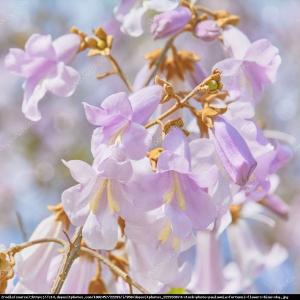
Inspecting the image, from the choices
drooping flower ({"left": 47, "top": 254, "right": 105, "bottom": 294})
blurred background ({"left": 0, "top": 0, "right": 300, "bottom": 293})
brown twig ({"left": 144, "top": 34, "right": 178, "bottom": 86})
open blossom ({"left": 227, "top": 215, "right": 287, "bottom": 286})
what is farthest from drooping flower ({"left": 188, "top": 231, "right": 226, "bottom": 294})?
blurred background ({"left": 0, "top": 0, "right": 300, "bottom": 293})

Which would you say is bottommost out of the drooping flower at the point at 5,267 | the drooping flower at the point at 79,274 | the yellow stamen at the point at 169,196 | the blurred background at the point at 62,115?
the blurred background at the point at 62,115

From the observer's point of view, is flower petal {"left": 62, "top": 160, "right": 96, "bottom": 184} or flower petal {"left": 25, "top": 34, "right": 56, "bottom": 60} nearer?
flower petal {"left": 62, "top": 160, "right": 96, "bottom": 184}

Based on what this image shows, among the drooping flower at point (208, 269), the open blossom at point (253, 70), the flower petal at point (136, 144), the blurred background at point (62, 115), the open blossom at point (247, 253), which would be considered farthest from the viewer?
the blurred background at point (62, 115)

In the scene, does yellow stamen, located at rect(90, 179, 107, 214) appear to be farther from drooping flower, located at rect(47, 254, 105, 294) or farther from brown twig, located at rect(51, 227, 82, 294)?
drooping flower, located at rect(47, 254, 105, 294)

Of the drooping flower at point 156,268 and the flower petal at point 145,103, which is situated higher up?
the flower petal at point 145,103

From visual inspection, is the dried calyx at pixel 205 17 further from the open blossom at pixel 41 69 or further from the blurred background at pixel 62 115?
the blurred background at pixel 62 115

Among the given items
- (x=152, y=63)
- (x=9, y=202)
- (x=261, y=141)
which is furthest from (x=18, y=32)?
(x=261, y=141)

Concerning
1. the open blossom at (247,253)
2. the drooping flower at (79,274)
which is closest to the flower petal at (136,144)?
the drooping flower at (79,274)

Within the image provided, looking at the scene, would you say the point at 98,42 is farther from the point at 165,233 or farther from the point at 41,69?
the point at 165,233
